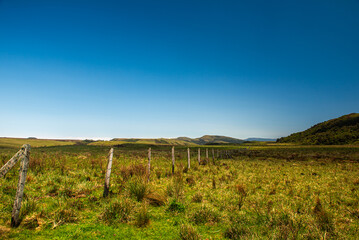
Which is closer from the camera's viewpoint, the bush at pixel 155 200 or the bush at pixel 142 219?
the bush at pixel 142 219

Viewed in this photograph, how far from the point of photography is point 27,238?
4.18m

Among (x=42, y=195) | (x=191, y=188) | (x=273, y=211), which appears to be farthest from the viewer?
(x=191, y=188)

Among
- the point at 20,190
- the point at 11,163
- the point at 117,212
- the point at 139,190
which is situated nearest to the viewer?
the point at 11,163

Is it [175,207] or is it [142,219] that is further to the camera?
[175,207]

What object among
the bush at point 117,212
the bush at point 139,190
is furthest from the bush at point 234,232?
the bush at point 139,190

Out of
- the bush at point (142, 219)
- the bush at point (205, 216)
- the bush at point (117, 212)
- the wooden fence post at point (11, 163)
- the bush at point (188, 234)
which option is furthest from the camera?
the bush at point (205, 216)

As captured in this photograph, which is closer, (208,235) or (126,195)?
(208,235)

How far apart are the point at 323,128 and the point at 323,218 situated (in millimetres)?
183862

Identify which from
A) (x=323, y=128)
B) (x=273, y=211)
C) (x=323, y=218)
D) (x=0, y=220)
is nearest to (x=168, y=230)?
(x=273, y=211)

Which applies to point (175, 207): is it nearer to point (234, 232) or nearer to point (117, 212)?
point (117, 212)

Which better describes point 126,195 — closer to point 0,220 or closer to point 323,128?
point 0,220

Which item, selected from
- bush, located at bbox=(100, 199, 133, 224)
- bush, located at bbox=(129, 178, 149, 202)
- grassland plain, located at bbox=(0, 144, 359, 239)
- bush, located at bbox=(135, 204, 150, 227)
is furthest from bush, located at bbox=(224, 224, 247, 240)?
bush, located at bbox=(129, 178, 149, 202)

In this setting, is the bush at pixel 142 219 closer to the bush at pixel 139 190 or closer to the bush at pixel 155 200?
the bush at pixel 155 200

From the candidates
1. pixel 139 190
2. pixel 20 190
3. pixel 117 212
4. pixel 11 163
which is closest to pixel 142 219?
pixel 117 212
